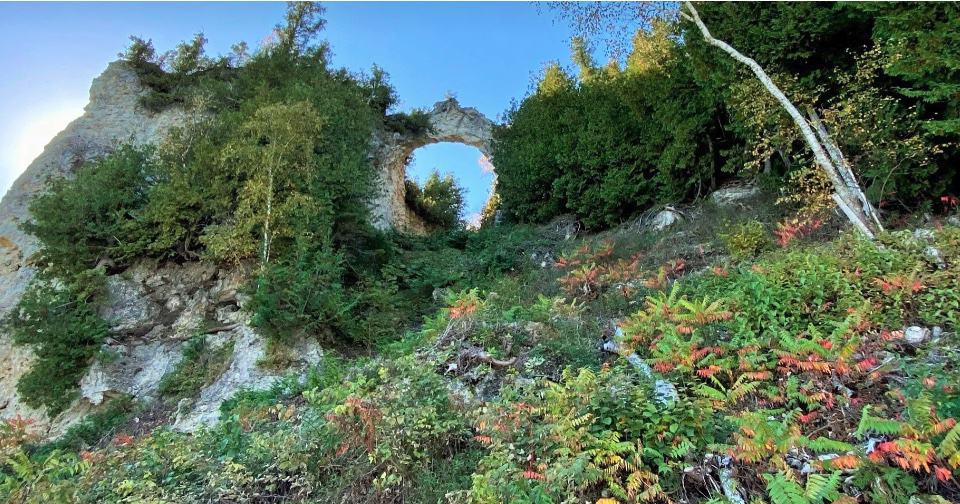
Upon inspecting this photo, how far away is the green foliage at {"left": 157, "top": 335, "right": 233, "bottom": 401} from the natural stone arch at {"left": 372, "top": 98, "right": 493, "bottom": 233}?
9.53 m

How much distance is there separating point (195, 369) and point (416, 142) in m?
13.2

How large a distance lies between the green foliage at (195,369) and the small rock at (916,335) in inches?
377

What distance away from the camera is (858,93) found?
802 cm

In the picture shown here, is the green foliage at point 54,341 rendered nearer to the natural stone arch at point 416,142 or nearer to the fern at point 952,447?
the natural stone arch at point 416,142

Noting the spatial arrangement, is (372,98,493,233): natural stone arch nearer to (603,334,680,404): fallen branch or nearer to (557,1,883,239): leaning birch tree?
(557,1,883,239): leaning birch tree

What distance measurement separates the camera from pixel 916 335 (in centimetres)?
466

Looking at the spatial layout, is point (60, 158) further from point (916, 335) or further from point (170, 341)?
point (916, 335)

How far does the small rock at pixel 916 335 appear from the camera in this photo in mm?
4625

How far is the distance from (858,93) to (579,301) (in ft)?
17.6

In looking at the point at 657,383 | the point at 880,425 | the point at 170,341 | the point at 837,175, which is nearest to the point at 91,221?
the point at 170,341

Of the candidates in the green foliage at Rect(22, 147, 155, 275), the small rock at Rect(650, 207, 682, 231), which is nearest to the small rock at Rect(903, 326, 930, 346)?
the small rock at Rect(650, 207, 682, 231)

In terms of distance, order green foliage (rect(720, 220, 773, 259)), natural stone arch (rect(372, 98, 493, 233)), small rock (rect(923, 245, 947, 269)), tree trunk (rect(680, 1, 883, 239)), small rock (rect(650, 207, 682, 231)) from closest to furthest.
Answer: small rock (rect(923, 245, 947, 269)) < tree trunk (rect(680, 1, 883, 239)) < green foliage (rect(720, 220, 773, 259)) < small rock (rect(650, 207, 682, 231)) < natural stone arch (rect(372, 98, 493, 233))

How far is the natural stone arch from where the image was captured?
19297 mm

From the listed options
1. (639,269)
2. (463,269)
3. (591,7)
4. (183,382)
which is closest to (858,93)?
Answer: (639,269)
